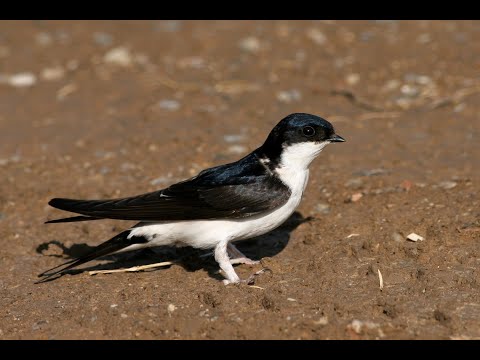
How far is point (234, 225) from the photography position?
473 centimetres

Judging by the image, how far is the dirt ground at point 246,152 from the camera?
13.9ft

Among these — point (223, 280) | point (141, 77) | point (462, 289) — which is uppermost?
point (462, 289)

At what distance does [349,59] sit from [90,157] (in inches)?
133

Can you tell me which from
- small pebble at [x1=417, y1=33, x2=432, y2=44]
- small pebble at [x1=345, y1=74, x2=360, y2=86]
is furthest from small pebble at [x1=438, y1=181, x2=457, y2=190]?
small pebble at [x1=417, y1=33, x2=432, y2=44]

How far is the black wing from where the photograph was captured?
4660 mm

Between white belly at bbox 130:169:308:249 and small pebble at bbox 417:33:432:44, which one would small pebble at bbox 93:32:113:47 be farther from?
white belly at bbox 130:169:308:249

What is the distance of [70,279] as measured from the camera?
4910 mm

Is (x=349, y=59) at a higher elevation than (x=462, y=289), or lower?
lower

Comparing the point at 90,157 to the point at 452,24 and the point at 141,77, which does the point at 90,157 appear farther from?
the point at 452,24

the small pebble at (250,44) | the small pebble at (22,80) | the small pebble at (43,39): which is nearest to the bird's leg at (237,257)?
the small pebble at (250,44)

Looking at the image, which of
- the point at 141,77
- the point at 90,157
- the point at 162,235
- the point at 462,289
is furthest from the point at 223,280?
the point at 141,77

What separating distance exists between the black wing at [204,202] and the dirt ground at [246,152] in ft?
1.44

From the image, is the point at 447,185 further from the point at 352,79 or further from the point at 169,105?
the point at 169,105

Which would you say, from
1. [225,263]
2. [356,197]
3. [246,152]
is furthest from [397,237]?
[246,152]
